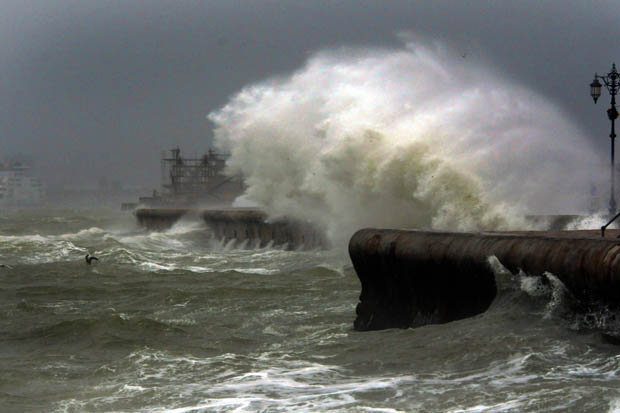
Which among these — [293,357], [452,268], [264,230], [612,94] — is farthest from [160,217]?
[293,357]

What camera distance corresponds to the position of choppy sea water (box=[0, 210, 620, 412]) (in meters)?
6.44

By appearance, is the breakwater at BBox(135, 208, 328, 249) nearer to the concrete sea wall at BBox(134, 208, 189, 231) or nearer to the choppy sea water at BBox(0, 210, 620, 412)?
the concrete sea wall at BBox(134, 208, 189, 231)

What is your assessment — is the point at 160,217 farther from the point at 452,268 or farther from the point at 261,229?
the point at 452,268

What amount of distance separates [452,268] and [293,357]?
160 centimetres

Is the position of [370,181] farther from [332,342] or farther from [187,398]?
[187,398]

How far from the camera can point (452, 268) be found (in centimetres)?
878

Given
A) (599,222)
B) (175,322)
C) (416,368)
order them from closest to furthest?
(416,368), (175,322), (599,222)

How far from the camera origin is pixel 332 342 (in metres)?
9.01

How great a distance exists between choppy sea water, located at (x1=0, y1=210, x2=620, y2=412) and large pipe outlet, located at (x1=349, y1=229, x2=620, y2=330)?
0.69 ft

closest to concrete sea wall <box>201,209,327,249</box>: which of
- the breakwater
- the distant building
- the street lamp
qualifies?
the breakwater

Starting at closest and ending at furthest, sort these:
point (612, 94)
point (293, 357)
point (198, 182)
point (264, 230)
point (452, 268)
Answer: point (293, 357) < point (452, 268) < point (612, 94) < point (264, 230) < point (198, 182)

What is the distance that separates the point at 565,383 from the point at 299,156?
21.8 metres

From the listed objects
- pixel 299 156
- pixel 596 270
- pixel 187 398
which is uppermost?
pixel 299 156

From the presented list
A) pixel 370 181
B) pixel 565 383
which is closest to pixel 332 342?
pixel 565 383
